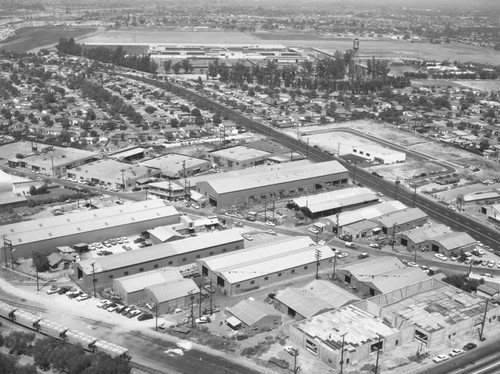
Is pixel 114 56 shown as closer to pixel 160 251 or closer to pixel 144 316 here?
pixel 160 251

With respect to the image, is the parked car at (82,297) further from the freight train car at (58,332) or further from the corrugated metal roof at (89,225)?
the corrugated metal roof at (89,225)

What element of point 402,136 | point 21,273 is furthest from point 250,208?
point 402,136

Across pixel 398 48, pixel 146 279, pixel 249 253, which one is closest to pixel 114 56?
pixel 398 48

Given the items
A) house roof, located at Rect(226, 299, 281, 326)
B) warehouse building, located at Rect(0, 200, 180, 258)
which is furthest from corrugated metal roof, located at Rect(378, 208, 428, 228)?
house roof, located at Rect(226, 299, 281, 326)

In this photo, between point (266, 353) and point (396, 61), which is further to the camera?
point (396, 61)

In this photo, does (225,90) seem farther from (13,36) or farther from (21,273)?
(13,36)

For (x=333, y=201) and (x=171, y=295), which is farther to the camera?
(x=333, y=201)

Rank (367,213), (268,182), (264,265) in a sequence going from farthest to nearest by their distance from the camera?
(268,182) < (367,213) < (264,265)
